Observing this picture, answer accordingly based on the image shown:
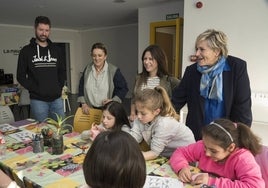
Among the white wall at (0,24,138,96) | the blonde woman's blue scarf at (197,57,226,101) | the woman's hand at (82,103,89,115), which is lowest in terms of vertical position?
the woman's hand at (82,103,89,115)

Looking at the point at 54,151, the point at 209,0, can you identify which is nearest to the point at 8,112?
the point at 54,151

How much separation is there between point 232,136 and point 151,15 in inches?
167

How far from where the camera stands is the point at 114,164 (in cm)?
72

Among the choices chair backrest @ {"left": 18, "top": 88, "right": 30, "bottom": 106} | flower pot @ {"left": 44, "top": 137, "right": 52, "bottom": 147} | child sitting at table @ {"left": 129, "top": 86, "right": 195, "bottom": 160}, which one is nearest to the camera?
child sitting at table @ {"left": 129, "top": 86, "right": 195, "bottom": 160}

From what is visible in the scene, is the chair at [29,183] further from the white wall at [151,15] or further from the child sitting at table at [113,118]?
the white wall at [151,15]

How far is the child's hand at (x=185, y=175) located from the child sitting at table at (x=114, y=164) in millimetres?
537

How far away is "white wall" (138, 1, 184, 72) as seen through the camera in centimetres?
462

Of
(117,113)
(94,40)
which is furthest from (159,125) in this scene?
(94,40)

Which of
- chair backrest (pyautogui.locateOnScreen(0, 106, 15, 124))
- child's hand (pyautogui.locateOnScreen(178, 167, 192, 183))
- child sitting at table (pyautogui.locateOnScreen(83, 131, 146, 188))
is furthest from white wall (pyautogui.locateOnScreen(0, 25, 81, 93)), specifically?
child sitting at table (pyautogui.locateOnScreen(83, 131, 146, 188))

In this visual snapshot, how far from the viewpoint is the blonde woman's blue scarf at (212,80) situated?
1612mm

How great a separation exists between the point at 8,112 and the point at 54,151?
4.60ft

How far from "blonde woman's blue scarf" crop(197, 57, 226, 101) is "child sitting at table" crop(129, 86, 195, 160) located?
0.28 meters

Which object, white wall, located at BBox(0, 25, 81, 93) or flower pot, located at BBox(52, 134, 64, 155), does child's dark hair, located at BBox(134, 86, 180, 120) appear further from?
white wall, located at BBox(0, 25, 81, 93)

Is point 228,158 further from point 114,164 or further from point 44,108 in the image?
point 44,108
